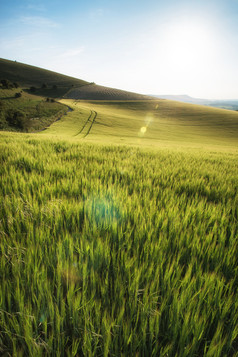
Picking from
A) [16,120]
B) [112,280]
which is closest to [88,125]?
[16,120]

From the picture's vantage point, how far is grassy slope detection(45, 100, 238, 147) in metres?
27.7

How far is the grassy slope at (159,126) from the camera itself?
27.7 meters

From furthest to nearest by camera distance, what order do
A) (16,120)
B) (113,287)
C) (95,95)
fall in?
(95,95), (16,120), (113,287)

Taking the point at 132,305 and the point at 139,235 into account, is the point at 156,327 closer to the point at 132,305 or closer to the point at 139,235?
the point at 132,305

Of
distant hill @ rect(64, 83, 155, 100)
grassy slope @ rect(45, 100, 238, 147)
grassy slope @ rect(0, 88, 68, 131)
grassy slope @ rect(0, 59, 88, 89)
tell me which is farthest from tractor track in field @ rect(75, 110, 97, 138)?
grassy slope @ rect(0, 59, 88, 89)

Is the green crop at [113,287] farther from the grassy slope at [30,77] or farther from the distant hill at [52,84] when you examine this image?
the grassy slope at [30,77]

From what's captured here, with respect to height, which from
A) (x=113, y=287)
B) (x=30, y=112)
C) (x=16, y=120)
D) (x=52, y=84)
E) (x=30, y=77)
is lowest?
(x=113, y=287)

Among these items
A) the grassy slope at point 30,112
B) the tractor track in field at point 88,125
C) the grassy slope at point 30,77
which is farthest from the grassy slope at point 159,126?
the grassy slope at point 30,77

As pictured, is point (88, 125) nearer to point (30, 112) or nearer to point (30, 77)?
point (30, 112)

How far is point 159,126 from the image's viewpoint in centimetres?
3825

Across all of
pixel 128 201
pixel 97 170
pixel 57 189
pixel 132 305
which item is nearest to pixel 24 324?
pixel 132 305

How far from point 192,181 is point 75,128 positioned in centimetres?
2973

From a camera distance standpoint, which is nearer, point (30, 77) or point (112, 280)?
point (112, 280)

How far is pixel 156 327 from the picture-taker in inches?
22.2
